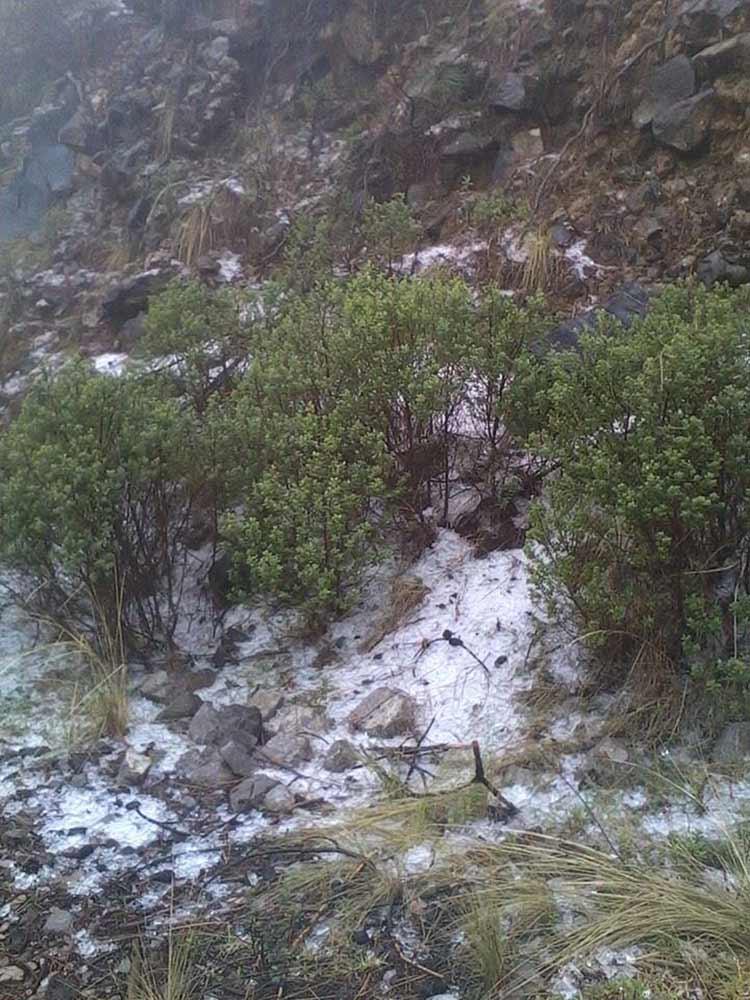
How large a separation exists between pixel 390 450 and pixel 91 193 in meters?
6.76

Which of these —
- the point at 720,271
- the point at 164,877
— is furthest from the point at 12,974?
the point at 720,271

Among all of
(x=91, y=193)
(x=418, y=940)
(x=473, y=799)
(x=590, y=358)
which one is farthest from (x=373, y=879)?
(x=91, y=193)

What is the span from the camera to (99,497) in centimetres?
418

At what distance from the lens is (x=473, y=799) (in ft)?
10.7

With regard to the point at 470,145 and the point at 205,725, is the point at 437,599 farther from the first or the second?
the point at 470,145

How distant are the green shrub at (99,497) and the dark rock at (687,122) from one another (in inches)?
160

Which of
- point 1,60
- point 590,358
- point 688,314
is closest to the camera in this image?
point 590,358

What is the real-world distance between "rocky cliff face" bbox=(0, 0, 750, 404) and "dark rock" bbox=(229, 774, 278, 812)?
405cm

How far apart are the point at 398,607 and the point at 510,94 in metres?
4.98

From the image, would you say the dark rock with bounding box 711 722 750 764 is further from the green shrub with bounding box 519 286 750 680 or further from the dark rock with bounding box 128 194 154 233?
the dark rock with bounding box 128 194 154 233

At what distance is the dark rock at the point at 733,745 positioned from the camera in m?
3.31

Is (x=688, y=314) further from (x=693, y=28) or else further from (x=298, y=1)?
(x=298, y=1)

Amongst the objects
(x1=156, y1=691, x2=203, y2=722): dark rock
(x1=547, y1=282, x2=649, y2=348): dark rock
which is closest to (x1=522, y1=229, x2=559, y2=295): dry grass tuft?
(x1=547, y1=282, x2=649, y2=348): dark rock

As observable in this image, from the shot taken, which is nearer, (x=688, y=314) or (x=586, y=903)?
(x=586, y=903)
